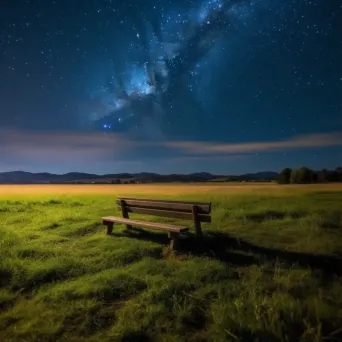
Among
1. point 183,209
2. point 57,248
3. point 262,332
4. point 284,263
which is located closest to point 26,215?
point 57,248

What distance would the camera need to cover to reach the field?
3.52 m

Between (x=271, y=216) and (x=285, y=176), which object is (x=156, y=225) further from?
(x=285, y=176)

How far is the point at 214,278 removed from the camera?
4.94 m

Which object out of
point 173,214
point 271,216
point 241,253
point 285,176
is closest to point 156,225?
point 173,214

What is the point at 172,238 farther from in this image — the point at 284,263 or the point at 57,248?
the point at 57,248

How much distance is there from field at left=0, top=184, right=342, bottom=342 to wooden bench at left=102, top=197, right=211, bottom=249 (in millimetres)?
403

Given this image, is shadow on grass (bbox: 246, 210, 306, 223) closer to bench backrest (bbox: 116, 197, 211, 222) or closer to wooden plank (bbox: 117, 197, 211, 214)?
bench backrest (bbox: 116, 197, 211, 222)

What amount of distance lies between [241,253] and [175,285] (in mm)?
2068

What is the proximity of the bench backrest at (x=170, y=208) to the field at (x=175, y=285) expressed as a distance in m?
0.60

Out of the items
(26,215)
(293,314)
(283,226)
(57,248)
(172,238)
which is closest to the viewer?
(293,314)

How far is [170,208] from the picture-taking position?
25.8ft

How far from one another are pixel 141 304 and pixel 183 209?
354 cm

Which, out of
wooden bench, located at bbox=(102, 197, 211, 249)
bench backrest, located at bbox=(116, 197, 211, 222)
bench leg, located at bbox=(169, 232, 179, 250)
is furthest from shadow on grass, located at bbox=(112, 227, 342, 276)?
bench backrest, located at bbox=(116, 197, 211, 222)

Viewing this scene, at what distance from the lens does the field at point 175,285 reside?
3.52 meters
